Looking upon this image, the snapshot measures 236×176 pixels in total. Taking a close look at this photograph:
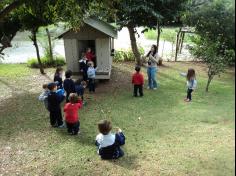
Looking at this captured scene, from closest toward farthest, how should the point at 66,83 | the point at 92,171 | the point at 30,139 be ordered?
the point at 92,171 → the point at 30,139 → the point at 66,83

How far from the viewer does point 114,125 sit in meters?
7.83

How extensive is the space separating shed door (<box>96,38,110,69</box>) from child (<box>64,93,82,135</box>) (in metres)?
4.15

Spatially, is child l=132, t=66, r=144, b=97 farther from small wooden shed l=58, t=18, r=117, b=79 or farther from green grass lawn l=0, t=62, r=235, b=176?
small wooden shed l=58, t=18, r=117, b=79

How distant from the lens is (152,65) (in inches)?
406

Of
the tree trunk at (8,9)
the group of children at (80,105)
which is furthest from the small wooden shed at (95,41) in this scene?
the tree trunk at (8,9)

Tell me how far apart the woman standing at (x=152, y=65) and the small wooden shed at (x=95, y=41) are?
138 centimetres

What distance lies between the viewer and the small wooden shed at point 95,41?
1072cm

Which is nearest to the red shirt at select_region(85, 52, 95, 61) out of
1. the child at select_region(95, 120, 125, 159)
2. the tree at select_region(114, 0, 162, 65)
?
the tree at select_region(114, 0, 162, 65)

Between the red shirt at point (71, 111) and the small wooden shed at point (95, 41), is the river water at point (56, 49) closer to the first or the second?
the small wooden shed at point (95, 41)

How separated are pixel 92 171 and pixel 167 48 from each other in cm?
1113

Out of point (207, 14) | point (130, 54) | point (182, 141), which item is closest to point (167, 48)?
point (130, 54)

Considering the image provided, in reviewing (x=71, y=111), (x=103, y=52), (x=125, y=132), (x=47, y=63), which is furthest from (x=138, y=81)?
(x=47, y=63)

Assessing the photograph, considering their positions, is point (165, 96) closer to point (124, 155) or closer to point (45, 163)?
point (124, 155)

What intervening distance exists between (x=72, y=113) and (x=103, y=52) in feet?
14.2
